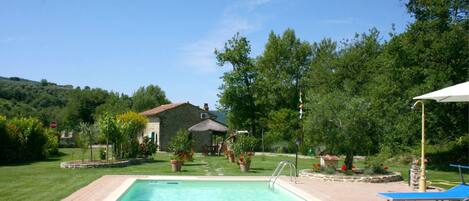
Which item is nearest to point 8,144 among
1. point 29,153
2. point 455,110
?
point 29,153

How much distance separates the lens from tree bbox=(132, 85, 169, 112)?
259 feet

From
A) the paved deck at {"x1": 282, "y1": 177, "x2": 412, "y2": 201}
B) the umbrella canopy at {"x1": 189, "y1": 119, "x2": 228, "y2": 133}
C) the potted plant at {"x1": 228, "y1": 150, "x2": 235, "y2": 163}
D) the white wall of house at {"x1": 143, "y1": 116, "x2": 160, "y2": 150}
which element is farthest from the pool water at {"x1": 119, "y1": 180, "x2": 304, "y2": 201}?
the white wall of house at {"x1": 143, "y1": 116, "x2": 160, "y2": 150}

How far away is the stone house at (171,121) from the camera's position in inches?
1524

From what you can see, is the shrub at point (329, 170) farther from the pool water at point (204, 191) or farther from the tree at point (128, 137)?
the tree at point (128, 137)

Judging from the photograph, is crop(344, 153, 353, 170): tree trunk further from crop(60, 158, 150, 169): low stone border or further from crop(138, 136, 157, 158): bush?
crop(138, 136, 157, 158): bush

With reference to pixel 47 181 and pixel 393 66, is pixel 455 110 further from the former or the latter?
pixel 47 181

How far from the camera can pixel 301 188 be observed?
1398 centimetres

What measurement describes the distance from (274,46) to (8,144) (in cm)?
2753

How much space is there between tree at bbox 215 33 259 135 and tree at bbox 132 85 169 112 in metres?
39.3

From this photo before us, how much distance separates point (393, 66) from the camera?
78.5 ft

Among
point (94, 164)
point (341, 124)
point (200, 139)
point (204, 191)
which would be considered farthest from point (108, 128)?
point (200, 139)

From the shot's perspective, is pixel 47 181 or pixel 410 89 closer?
pixel 47 181

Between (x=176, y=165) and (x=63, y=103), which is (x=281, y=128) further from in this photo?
(x=63, y=103)

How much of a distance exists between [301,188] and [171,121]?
26.3 meters
